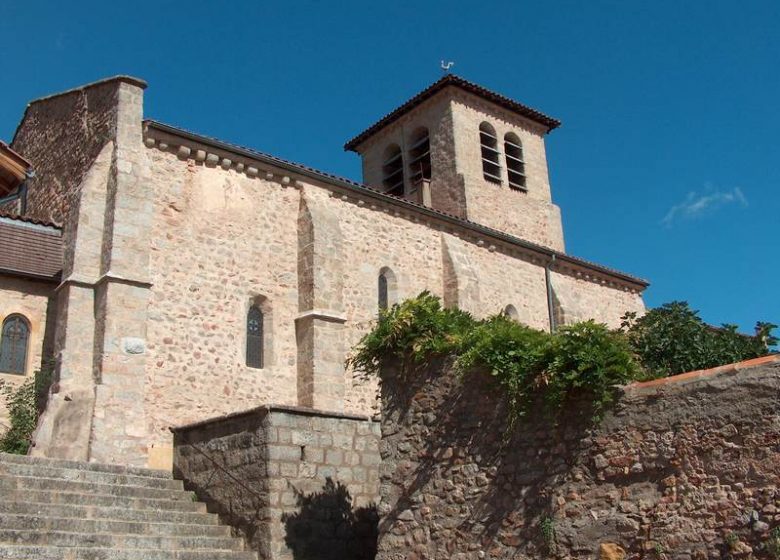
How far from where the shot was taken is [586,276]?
958 inches

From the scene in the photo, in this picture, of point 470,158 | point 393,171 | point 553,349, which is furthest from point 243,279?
point 393,171

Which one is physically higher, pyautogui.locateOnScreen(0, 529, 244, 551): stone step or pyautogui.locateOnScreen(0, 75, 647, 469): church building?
pyautogui.locateOnScreen(0, 75, 647, 469): church building

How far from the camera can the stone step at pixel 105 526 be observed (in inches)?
336

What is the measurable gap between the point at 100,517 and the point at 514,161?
74.5ft

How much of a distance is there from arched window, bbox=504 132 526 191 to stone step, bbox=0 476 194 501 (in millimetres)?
20362

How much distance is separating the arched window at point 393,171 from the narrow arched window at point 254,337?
1441 cm

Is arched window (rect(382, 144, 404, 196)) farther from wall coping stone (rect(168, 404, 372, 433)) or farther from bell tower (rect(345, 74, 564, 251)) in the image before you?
wall coping stone (rect(168, 404, 372, 433))

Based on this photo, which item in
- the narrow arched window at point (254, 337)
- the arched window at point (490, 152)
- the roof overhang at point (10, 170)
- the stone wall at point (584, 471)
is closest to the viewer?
the roof overhang at point (10, 170)

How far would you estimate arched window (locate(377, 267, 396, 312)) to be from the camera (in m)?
18.3

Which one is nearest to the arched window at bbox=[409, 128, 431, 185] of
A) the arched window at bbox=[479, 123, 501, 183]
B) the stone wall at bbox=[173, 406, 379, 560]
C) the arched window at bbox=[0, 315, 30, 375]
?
the arched window at bbox=[479, 123, 501, 183]

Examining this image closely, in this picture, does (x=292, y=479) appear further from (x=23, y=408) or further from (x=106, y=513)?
(x=23, y=408)

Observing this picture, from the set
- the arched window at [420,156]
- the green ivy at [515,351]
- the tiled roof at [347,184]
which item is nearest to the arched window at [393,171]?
the arched window at [420,156]

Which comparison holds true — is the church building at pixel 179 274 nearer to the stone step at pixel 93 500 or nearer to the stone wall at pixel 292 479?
the stone step at pixel 93 500

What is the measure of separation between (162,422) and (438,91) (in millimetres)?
17772
